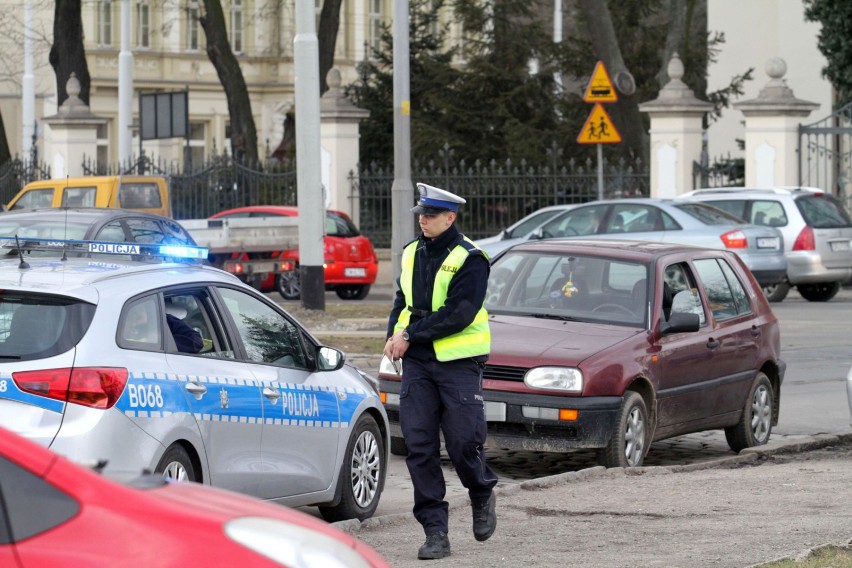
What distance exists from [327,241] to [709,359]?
14.8 m

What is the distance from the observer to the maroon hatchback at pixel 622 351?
9.73m

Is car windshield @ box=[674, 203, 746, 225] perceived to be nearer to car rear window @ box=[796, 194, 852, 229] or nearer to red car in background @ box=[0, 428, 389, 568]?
car rear window @ box=[796, 194, 852, 229]

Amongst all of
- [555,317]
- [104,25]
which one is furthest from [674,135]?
[104,25]

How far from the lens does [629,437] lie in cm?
1004

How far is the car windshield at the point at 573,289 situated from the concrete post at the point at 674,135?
1634 cm

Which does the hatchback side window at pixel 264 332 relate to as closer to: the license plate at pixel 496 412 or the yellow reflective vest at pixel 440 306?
the yellow reflective vest at pixel 440 306

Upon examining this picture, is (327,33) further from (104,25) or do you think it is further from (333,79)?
(104,25)

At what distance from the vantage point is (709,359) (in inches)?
429

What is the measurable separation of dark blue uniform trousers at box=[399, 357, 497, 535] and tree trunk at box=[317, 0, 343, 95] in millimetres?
26569

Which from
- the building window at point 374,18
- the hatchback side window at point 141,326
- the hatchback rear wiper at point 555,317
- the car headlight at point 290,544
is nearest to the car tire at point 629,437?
the hatchback rear wiper at point 555,317

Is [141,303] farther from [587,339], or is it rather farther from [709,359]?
[709,359]

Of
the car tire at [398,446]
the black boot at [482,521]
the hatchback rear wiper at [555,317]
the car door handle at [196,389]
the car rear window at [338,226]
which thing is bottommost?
the car tire at [398,446]

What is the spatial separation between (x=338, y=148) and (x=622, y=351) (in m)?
19.8

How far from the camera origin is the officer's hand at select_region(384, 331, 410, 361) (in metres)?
7.29
